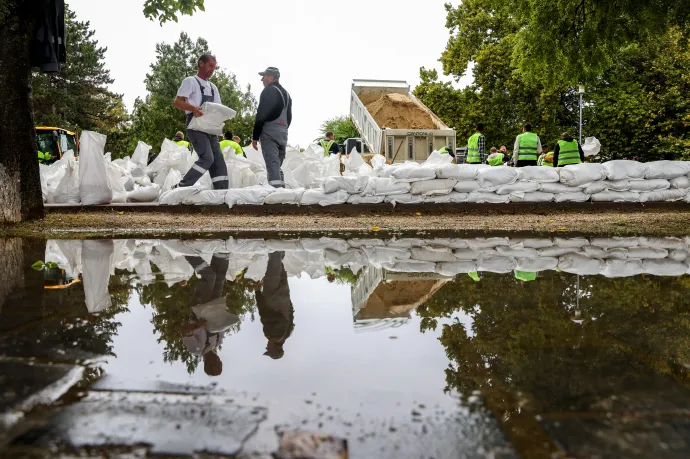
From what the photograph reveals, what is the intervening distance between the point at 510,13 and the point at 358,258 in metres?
6.52

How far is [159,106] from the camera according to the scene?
3941 cm

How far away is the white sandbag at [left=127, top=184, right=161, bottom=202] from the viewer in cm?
900

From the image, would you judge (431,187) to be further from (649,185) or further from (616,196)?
Answer: (649,185)

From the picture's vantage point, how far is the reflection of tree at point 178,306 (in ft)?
6.24

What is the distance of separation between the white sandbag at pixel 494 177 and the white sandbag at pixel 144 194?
533 cm

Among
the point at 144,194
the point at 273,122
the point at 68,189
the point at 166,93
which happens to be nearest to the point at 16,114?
the point at 68,189

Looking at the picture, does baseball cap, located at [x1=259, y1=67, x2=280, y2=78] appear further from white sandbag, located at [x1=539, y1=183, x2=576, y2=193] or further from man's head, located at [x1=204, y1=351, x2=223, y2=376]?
man's head, located at [x1=204, y1=351, x2=223, y2=376]

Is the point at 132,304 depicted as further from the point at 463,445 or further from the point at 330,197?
the point at 330,197

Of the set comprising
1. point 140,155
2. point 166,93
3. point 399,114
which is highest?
point 166,93

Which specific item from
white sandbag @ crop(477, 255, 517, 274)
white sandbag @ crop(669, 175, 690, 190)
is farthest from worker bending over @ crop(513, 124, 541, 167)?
white sandbag @ crop(477, 255, 517, 274)

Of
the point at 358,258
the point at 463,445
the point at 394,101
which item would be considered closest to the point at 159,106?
the point at 394,101

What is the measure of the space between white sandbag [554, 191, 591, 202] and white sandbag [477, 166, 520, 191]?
2.88 feet

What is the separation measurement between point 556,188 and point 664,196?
1937mm

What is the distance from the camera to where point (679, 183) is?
9.08 m
